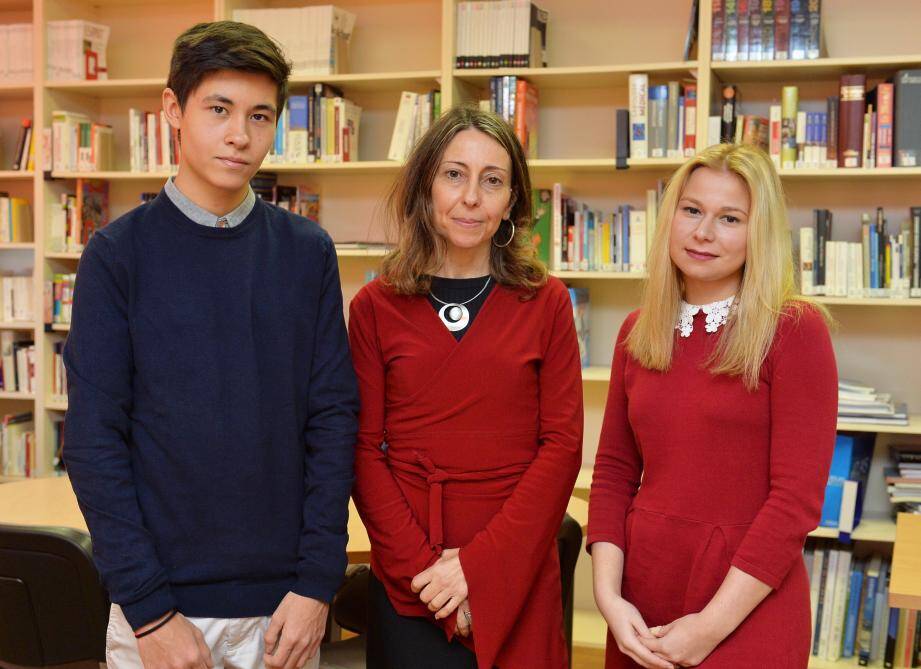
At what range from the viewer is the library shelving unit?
363cm

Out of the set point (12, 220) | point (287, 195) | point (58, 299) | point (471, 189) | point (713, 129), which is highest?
point (713, 129)

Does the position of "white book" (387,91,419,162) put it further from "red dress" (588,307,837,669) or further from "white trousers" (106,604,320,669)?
"white trousers" (106,604,320,669)

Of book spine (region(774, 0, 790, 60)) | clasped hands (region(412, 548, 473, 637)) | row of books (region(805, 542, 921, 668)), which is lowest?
row of books (region(805, 542, 921, 668))

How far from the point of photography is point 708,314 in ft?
5.45

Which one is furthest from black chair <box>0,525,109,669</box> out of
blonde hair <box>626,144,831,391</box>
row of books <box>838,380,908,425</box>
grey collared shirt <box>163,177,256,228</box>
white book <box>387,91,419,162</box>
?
row of books <box>838,380,908,425</box>

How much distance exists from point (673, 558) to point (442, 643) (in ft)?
1.42

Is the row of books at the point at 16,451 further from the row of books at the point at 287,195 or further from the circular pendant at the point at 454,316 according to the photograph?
the circular pendant at the point at 454,316

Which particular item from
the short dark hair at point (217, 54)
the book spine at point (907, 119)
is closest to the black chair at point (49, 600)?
the short dark hair at point (217, 54)

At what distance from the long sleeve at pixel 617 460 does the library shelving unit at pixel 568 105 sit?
1.93 m

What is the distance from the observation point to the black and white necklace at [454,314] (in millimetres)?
1790

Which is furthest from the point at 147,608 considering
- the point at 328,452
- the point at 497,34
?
the point at 497,34

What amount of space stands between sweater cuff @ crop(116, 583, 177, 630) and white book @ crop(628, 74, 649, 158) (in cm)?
262

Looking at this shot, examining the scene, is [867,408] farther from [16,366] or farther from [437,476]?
[16,366]

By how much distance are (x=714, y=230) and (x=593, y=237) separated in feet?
7.09
